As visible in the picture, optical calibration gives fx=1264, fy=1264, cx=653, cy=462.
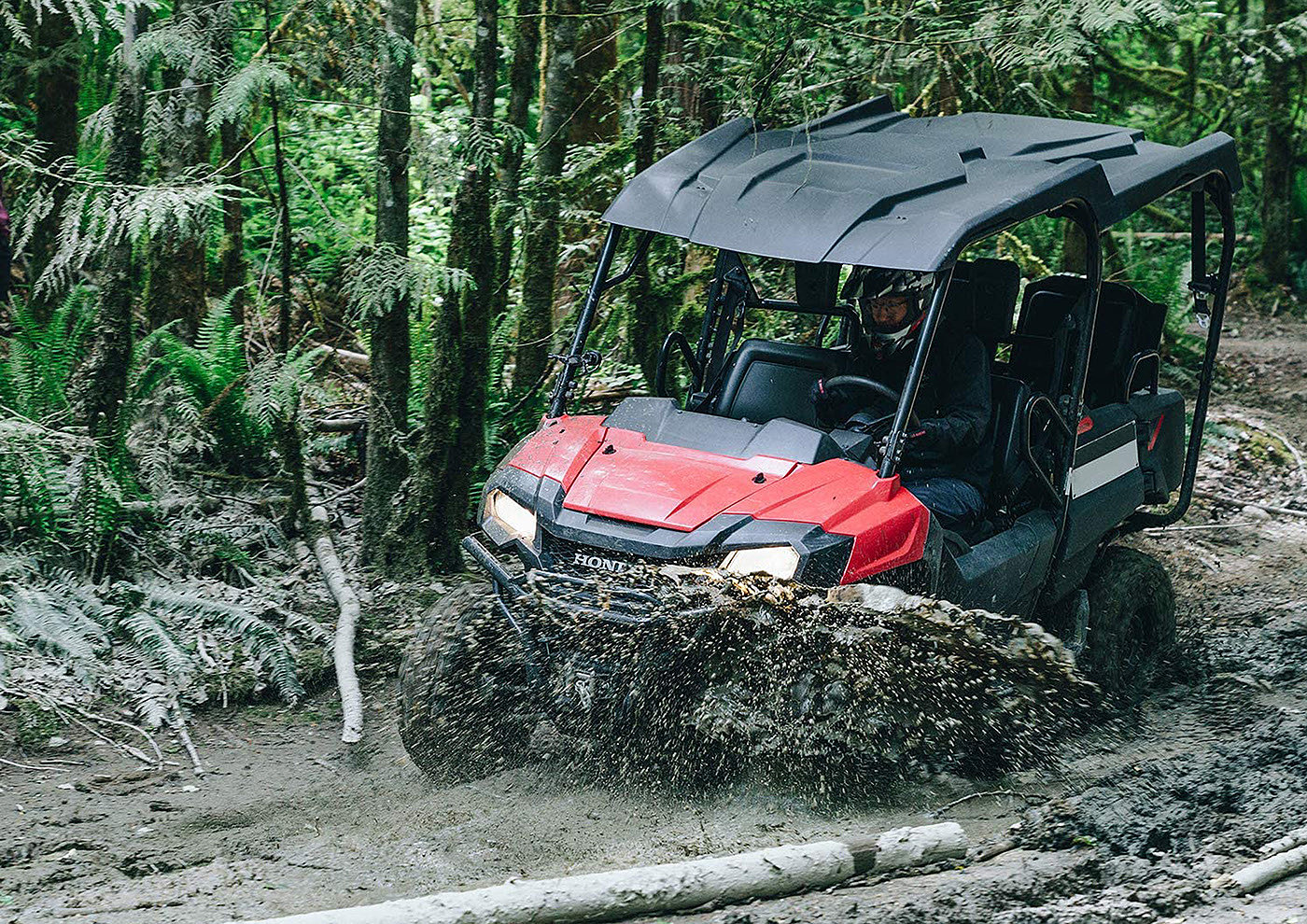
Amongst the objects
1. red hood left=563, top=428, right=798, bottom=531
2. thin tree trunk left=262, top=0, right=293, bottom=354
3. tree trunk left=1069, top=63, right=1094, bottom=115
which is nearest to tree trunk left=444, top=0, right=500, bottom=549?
thin tree trunk left=262, top=0, right=293, bottom=354

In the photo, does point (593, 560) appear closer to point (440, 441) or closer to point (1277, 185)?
point (440, 441)

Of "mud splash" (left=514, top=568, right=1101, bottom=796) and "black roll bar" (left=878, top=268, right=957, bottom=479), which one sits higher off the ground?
"black roll bar" (left=878, top=268, right=957, bottom=479)

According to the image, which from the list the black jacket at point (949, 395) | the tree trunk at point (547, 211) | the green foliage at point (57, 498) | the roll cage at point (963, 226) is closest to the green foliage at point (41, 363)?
the green foliage at point (57, 498)

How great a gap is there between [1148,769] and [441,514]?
351 cm

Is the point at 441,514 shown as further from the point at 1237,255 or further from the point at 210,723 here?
the point at 1237,255

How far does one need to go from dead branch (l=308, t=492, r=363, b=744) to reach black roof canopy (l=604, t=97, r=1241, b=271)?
2142 mm

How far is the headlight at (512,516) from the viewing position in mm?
4445

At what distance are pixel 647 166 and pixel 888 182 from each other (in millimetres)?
2637

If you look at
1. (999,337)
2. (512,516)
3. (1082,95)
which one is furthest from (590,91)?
(512,516)

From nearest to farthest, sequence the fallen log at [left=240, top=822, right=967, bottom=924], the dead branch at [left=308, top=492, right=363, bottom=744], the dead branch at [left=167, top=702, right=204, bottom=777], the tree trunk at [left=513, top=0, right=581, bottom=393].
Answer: the fallen log at [left=240, top=822, right=967, bottom=924] < the dead branch at [left=167, top=702, right=204, bottom=777] < the dead branch at [left=308, top=492, right=363, bottom=744] < the tree trunk at [left=513, top=0, right=581, bottom=393]

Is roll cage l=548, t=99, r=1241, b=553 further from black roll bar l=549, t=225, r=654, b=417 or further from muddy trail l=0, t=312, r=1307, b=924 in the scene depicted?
muddy trail l=0, t=312, r=1307, b=924

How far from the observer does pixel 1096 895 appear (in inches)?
144

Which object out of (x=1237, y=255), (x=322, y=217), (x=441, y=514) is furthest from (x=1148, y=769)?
(x=1237, y=255)

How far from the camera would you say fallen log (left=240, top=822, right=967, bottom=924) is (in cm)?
318
